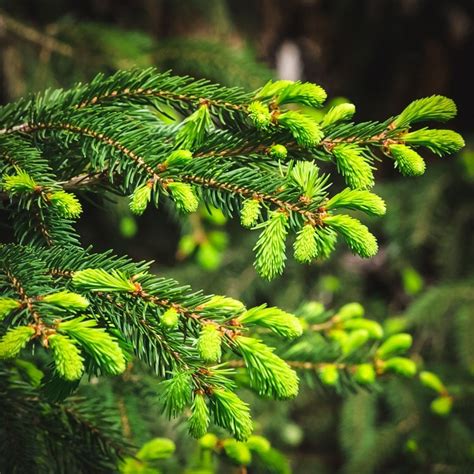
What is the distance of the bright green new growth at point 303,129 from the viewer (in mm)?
603

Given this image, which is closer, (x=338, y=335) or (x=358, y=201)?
(x=358, y=201)

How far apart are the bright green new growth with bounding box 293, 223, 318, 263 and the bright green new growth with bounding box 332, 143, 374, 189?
9cm

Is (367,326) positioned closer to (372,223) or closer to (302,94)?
(302,94)

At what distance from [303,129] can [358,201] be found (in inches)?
4.3

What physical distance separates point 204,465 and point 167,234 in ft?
5.13

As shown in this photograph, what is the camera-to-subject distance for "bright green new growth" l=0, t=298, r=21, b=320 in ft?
1.66

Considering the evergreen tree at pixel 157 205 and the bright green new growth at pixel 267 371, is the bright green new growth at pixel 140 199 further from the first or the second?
the bright green new growth at pixel 267 371

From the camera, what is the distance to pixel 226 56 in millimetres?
1615

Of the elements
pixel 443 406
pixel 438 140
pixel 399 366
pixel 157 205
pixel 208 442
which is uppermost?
pixel 438 140

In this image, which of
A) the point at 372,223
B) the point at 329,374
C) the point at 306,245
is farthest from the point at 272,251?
the point at 372,223

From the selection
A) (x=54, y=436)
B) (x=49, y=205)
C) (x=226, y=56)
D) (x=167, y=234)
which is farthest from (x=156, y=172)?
(x=167, y=234)

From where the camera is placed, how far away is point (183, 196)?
23.4 inches

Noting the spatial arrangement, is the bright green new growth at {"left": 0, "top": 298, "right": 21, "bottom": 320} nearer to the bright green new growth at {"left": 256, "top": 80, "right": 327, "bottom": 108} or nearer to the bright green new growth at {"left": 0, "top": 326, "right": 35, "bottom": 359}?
the bright green new growth at {"left": 0, "top": 326, "right": 35, "bottom": 359}

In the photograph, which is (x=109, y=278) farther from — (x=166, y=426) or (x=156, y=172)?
(x=166, y=426)
